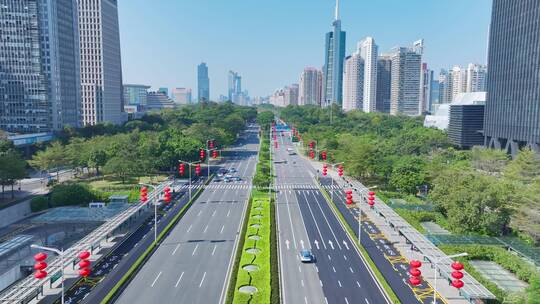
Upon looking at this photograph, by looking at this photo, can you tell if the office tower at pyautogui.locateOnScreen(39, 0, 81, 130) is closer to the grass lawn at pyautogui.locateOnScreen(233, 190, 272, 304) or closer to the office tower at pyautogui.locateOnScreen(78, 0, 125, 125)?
the office tower at pyautogui.locateOnScreen(78, 0, 125, 125)

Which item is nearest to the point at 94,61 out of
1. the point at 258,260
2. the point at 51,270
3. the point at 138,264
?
the point at 138,264

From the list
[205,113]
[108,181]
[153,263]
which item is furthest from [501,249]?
[205,113]

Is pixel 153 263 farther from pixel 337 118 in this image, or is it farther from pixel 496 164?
pixel 337 118

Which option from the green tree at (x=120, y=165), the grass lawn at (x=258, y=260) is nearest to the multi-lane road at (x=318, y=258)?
the grass lawn at (x=258, y=260)

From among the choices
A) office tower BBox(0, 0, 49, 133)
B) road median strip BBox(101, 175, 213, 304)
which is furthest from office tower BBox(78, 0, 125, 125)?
road median strip BBox(101, 175, 213, 304)

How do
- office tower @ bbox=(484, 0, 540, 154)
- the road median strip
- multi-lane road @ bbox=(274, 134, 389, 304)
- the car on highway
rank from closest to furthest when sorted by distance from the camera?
1. the road median strip
2. multi-lane road @ bbox=(274, 134, 389, 304)
3. the car on highway
4. office tower @ bbox=(484, 0, 540, 154)

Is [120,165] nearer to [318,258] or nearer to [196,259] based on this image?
[196,259]
